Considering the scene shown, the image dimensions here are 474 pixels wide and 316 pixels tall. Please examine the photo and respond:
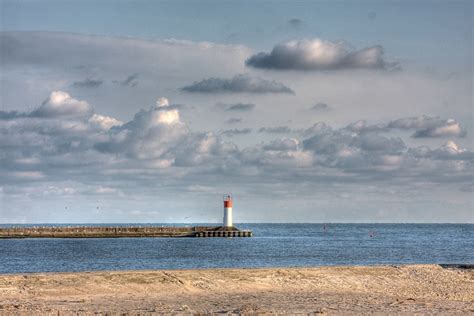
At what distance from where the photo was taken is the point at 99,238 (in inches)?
5256

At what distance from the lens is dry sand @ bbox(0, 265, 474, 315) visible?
79.4 ft

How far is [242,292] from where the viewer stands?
29.0 meters

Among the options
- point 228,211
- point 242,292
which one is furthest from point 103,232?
point 242,292

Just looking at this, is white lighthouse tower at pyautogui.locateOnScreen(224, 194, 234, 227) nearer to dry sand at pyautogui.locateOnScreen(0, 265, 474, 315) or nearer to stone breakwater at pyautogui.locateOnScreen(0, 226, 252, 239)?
stone breakwater at pyautogui.locateOnScreen(0, 226, 252, 239)

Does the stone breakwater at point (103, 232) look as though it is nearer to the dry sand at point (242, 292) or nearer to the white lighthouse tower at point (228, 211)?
the white lighthouse tower at point (228, 211)

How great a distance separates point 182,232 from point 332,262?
66890mm

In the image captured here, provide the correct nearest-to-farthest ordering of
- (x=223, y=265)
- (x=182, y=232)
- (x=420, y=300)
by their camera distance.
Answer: (x=420, y=300), (x=223, y=265), (x=182, y=232)

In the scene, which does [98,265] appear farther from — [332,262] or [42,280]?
[42,280]

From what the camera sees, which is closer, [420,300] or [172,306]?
[172,306]

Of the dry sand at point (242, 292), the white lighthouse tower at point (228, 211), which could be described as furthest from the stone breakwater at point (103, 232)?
the dry sand at point (242, 292)

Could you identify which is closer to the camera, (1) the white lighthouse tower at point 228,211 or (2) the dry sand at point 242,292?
(2) the dry sand at point 242,292

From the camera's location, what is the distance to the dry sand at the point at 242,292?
79.4 feet

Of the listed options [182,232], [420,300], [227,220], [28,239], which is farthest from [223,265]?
[28,239]

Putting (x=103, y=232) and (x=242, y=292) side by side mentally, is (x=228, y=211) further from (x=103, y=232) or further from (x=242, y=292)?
(x=242, y=292)
